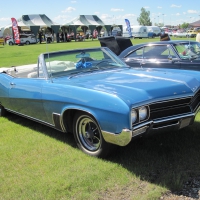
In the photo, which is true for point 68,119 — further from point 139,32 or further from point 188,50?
point 139,32

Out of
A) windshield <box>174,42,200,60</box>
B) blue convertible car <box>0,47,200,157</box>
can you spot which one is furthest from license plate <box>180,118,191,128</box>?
windshield <box>174,42,200,60</box>

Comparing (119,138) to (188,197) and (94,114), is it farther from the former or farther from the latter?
(188,197)

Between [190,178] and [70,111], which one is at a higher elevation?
[70,111]

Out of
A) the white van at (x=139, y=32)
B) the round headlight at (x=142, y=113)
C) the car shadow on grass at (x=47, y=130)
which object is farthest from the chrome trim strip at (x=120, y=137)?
the white van at (x=139, y=32)

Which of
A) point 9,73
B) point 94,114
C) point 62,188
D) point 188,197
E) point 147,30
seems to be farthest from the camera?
point 147,30

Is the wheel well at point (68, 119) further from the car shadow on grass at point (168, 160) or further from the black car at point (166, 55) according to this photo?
the black car at point (166, 55)

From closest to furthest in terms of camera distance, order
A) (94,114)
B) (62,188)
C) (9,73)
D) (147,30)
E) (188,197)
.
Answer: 1. (188,197)
2. (62,188)
3. (94,114)
4. (9,73)
5. (147,30)

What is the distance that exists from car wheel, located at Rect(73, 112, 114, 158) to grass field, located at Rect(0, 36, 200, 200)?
0.31ft

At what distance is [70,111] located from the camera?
3.44 m

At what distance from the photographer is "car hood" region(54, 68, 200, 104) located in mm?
2891

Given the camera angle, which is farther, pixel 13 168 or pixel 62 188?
pixel 13 168

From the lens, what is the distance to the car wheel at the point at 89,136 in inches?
127

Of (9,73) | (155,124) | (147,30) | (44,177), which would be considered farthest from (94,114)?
(147,30)

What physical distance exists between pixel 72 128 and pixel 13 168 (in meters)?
0.85
